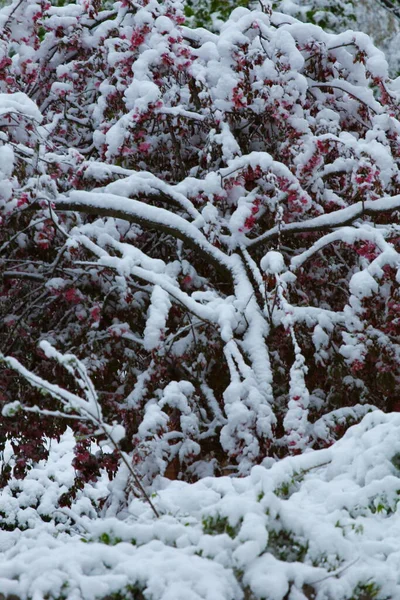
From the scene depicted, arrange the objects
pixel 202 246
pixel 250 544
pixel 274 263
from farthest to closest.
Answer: pixel 202 246 < pixel 274 263 < pixel 250 544

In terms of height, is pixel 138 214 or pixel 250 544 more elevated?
pixel 138 214

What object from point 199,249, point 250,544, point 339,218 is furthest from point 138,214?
point 250,544

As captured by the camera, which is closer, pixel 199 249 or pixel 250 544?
pixel 250 544

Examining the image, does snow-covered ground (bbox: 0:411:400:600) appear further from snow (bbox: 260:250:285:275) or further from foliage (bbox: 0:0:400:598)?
snow (bbox: 260:250:285:275)

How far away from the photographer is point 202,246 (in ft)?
12.2

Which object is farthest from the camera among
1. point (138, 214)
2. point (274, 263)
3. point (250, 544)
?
point (138, 214)

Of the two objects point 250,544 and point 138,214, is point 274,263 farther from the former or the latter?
point 250,544

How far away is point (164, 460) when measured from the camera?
341cm

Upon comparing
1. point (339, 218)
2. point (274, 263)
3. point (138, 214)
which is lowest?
point (274, 263)

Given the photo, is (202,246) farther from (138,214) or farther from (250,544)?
(250,544)

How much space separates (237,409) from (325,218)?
1260 mm

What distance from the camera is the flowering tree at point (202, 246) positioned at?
3396 mm

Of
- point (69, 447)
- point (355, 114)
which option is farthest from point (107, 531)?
point (69, 447)

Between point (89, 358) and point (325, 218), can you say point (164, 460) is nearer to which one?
point (89, 358)
